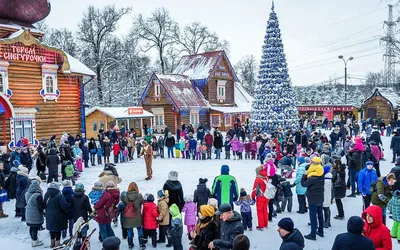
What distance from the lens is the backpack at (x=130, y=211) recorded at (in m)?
7.36

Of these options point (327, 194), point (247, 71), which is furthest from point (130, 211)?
point (247, 71)

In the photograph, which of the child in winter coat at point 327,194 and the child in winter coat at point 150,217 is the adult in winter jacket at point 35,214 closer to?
the child in winter coat at point 150,217

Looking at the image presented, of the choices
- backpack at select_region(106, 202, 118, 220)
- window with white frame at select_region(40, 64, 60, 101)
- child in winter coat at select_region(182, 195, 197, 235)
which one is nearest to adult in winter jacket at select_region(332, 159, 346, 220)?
child in winter coat at select_region(182, 195, 197, 235)

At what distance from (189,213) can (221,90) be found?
96.0 ft

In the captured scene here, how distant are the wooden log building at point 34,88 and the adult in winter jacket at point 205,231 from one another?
1519 centimetres

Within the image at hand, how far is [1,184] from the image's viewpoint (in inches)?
409

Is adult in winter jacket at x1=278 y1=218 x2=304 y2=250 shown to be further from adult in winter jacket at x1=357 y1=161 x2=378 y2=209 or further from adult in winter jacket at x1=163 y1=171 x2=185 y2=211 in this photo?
adult in winter jacket at x1=357 y1=161 x2=378 y2=209

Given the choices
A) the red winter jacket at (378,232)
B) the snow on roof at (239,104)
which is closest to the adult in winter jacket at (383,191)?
the red winter jacket at (378,232)

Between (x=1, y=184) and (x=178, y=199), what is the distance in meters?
5.96

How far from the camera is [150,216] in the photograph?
24.3 feet

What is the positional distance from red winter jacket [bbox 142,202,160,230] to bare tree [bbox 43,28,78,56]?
1428 inches

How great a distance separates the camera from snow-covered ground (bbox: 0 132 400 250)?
775cm

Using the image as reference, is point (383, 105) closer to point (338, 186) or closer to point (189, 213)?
point (338, 186)

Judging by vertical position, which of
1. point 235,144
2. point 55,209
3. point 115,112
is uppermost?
point 115,112
